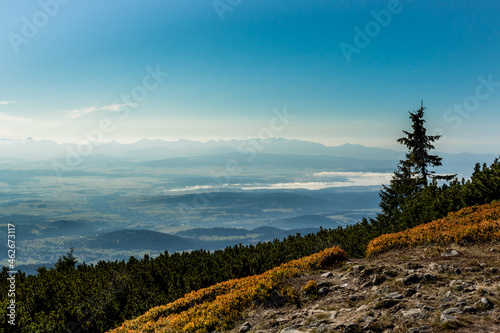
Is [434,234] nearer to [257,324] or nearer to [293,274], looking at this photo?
[293,274]

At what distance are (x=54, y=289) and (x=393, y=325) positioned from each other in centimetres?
1459

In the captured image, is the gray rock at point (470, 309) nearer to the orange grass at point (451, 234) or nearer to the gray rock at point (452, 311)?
the gray rock at point (452, 311)

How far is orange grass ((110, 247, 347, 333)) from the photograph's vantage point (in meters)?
10.2

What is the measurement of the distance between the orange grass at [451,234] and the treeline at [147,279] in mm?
1796

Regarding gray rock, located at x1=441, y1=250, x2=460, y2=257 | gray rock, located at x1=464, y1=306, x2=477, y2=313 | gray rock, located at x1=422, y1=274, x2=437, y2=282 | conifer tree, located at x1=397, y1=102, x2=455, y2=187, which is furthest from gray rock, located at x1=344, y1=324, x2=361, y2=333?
conifer tree, located at x1=397, y1=102, x2=455, y2=187

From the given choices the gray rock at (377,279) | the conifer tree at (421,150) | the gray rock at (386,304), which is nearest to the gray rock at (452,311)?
the gray rock at (386,304)

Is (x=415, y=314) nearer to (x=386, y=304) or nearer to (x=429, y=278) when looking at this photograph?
(x=386, y=304)

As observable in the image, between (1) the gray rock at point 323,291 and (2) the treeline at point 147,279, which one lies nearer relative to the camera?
(1) the gray rock at point 323,291

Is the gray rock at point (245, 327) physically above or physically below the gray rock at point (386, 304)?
below

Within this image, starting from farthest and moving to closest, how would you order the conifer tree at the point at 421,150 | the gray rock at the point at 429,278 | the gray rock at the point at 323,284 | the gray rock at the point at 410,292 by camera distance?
1. the conifer tree at the point at 421,150
2. the gray rock at the point at 323,284
3. the gray rock at the point at 429,278
4. the gray rock at the point at 410,292

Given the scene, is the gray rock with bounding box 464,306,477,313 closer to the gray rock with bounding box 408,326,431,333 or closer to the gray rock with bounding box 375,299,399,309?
the gray rock with bounding box 408,326,431,333

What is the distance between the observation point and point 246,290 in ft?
38.6

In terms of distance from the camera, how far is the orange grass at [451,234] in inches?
525

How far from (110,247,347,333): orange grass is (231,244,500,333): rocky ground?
547 millimetres
